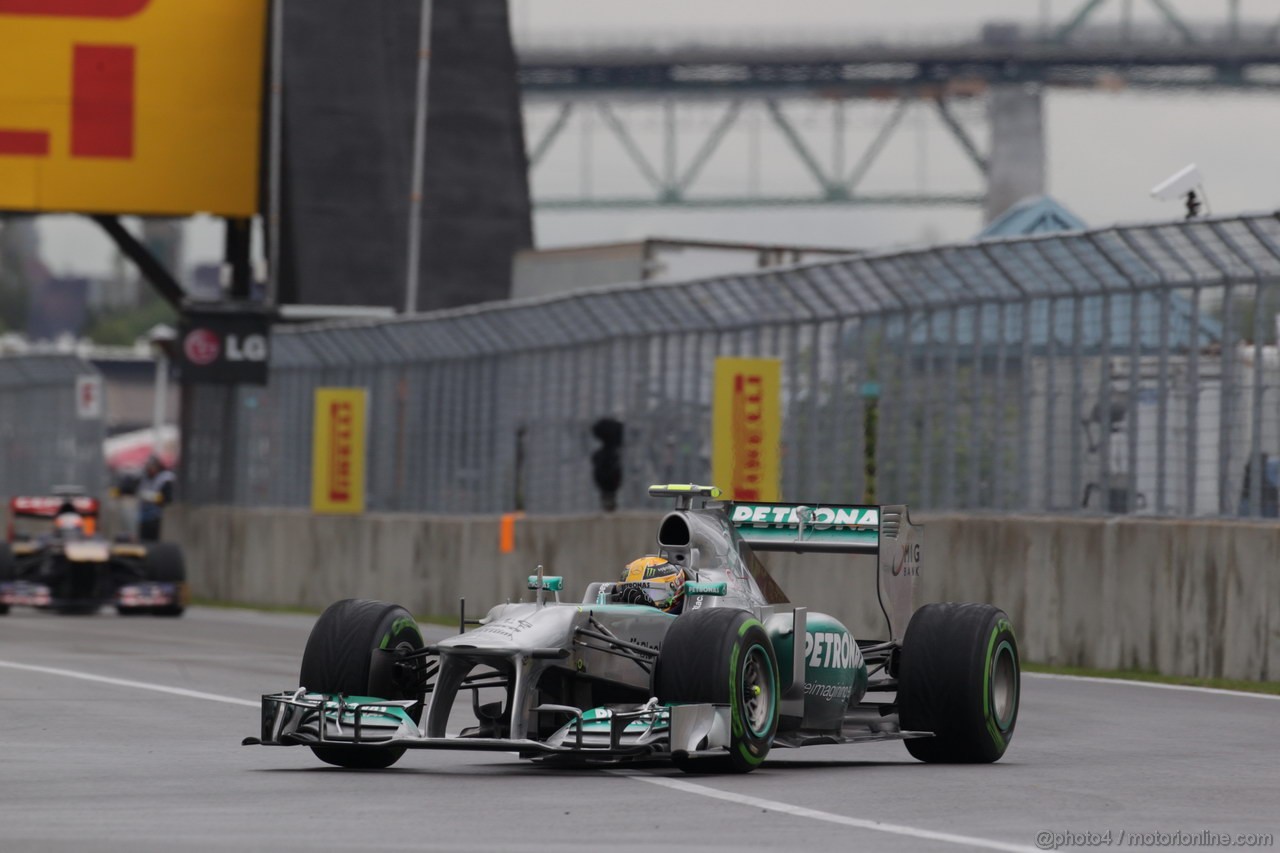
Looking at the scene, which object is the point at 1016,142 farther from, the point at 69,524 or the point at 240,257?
the point at 69,524

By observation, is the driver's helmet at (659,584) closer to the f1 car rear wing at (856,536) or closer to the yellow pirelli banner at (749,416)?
the f1 car rear wing at (856,536)

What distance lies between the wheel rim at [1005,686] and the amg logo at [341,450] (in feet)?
65.1

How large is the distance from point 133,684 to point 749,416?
8.30 m

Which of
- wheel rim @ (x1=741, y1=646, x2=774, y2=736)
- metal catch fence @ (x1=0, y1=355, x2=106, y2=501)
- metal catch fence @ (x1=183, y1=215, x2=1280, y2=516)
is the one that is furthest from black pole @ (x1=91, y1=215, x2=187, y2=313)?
wheel rim @ (x1=741, y1=646, x2=774, y2=736)

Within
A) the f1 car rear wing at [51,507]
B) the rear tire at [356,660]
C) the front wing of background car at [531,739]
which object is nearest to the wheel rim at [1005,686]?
the front wing of background car at [531,739]

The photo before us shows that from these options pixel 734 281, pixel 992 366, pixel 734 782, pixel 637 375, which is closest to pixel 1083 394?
pixel 992 366

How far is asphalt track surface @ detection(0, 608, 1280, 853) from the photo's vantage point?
933cm

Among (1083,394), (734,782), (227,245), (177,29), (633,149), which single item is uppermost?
(633,149)

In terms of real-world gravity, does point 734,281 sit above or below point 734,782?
above

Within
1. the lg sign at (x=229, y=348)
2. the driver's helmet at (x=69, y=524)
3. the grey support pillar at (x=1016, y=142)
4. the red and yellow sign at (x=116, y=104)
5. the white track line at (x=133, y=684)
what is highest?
the grey support pillar at (x=1016, y=142)

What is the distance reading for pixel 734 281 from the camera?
24797 mm

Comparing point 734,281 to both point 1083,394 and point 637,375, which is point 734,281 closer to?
point 637,375

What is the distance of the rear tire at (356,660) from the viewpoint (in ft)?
38.9

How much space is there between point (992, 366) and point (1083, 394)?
1.18 meters
